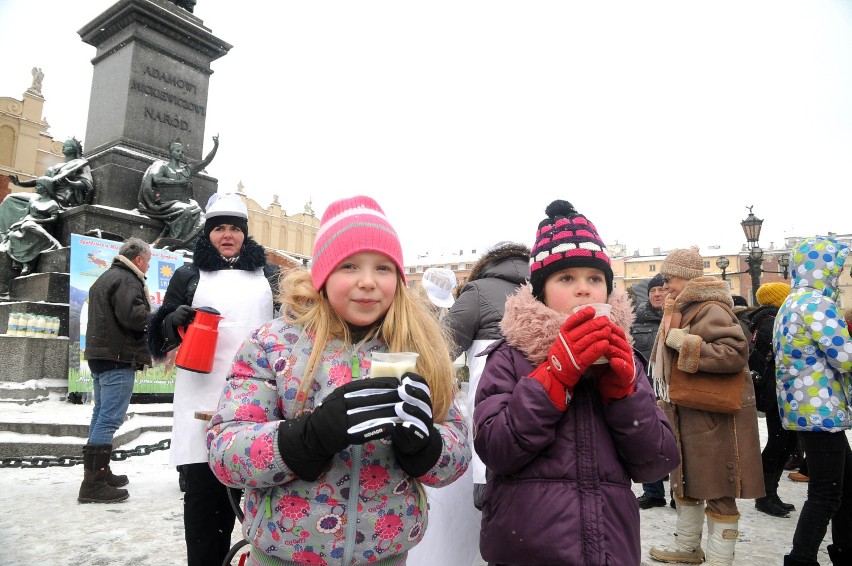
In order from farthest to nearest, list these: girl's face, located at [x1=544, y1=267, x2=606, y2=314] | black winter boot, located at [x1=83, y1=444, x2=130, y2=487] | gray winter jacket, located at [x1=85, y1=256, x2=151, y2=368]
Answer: gray winter jacket, located at [x1=85, y1=256, x2=151, y2=368] < black winter boot, located at [x1=83, y1=444, x2=130, y2=487] < girl's face, located at [x1=544, y1=267, x2=606, y2=314]

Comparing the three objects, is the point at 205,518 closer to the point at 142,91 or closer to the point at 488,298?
the point at 488,298

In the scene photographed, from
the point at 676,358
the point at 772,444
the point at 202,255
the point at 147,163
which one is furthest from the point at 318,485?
the point at 147,163

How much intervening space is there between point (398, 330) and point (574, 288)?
2.24 ft

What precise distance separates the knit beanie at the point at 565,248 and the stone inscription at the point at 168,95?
→ 31.2ft

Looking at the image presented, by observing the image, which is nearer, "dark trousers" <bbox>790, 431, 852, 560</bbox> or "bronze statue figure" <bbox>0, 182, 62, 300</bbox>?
"dark trousers" <bbox>790, 431, 852, 560</bbox>

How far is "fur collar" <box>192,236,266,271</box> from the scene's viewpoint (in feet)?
10.1

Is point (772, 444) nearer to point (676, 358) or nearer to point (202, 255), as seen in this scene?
point (676, 358)

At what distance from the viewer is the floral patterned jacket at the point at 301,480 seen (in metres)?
1.36

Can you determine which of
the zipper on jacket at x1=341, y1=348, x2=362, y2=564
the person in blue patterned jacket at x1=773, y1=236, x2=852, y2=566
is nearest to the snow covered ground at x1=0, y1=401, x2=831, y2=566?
the person in blue patterned jacket at x1=773, y1=236, x2=852, y2=566

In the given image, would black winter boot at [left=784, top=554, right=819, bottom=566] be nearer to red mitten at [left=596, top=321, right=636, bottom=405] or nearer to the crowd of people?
the crowd of people

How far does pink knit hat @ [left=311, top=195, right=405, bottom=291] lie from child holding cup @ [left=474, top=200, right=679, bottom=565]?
53 cm

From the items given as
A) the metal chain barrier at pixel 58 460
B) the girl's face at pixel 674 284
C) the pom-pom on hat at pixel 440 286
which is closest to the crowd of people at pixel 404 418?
the pom-pom on hat at pixel 440 286

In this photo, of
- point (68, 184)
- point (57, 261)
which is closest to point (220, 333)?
point (57, 261)

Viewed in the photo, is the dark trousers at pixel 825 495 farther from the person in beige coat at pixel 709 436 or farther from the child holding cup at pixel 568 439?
the child holding cup at pixel 568 439
